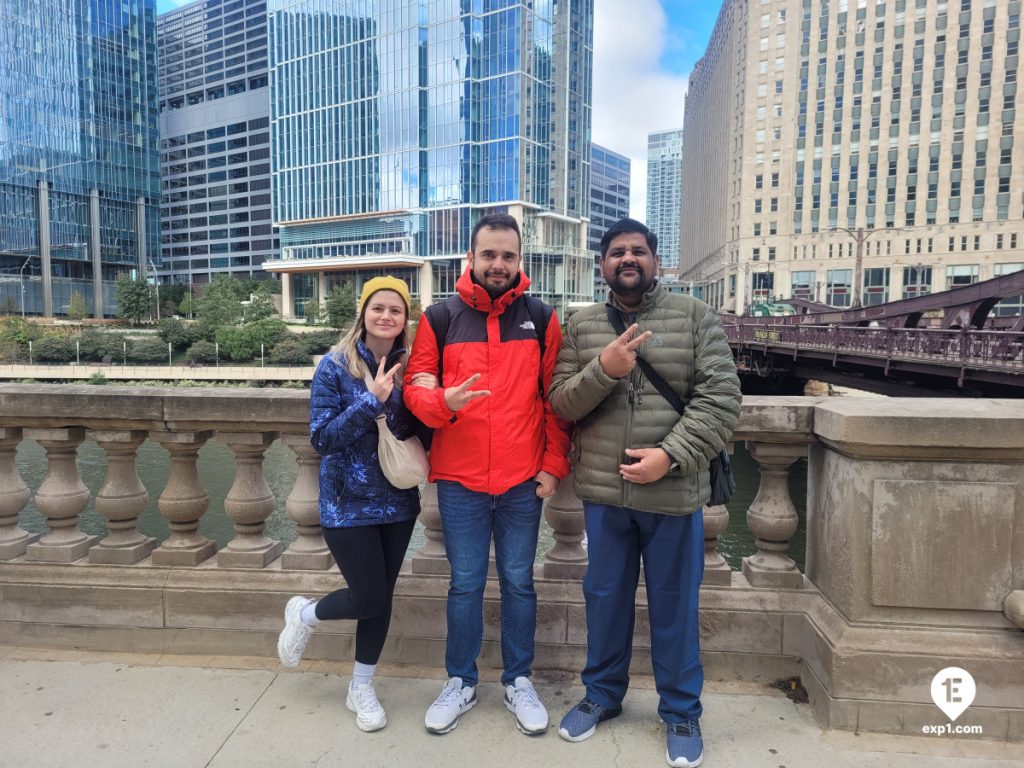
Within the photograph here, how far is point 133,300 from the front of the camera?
71.4m

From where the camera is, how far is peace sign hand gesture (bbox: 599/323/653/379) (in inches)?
95.2

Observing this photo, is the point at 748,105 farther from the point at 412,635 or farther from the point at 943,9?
the point at 412,635

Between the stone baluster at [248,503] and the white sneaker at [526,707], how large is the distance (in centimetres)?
140

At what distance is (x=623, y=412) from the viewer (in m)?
2.63

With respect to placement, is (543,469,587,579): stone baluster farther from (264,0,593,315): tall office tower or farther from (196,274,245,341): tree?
(264,0,593,315): tall office tower

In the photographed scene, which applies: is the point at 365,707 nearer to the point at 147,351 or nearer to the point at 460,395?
the point at 460,395

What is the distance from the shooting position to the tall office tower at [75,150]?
8106 cm

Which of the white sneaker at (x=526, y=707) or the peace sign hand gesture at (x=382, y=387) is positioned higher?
the peace sign hand gesture at (x=382, y=387)

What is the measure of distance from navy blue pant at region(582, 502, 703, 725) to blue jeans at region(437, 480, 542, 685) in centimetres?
25

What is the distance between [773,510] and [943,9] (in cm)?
10685

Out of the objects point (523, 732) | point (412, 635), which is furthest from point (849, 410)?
point (412, 635)

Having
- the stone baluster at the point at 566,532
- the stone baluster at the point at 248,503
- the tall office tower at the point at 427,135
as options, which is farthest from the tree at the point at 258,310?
the stone baluster at the point at 566,532

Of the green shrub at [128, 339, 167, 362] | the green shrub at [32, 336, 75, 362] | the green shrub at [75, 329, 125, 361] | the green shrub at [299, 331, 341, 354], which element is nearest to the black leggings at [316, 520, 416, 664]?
the green shrub at [299, 331, 341, 354]

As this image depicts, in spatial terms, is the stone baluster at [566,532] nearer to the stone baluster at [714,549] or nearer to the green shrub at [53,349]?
the stone baluster at [714,549]
